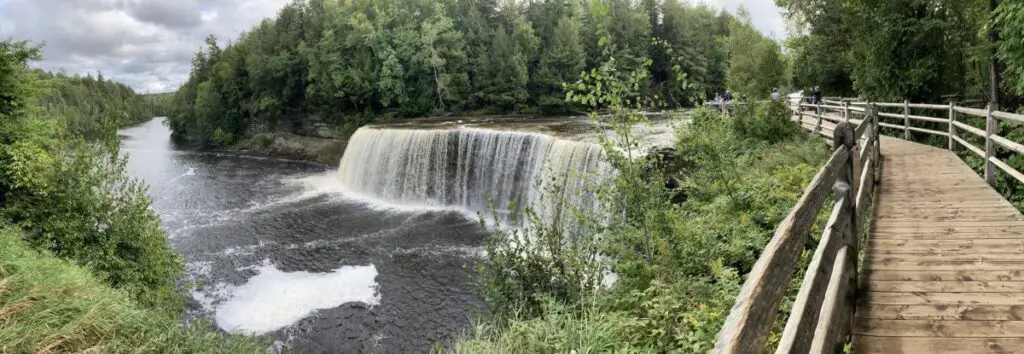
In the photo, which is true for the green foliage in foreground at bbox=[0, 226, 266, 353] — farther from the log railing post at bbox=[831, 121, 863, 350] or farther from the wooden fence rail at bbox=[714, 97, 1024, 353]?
the log railing post at bbox=[831, 121, 863, 350]

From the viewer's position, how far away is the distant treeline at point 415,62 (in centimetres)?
4266

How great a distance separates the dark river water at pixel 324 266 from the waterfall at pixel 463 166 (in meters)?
1.17

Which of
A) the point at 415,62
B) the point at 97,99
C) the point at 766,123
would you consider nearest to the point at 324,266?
the point at 766,123

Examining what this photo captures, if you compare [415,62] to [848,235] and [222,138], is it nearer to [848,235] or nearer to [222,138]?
[222,138]

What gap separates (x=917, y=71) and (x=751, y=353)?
17044mm

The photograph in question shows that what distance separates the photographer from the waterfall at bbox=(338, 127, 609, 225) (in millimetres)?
17672

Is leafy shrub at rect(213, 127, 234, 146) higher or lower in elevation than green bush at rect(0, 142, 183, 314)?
higher

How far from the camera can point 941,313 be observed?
11.1 ft

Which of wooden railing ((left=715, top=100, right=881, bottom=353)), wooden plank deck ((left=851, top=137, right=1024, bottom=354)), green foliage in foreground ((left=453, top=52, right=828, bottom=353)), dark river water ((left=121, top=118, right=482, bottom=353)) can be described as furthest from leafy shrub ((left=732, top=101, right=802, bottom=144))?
wooden railing ((left=715, top=100, right=881, bottom=353))

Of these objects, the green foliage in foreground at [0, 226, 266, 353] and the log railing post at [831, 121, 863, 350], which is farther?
the green foliage in foreground at [0, 226, 266, 353]

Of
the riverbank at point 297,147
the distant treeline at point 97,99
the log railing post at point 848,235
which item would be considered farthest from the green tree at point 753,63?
the distant treeline at point 97,99

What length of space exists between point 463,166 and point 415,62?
2380 cm

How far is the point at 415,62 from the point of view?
42.8 metres

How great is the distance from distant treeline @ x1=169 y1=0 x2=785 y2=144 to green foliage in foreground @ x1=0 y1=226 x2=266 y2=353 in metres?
31.8
